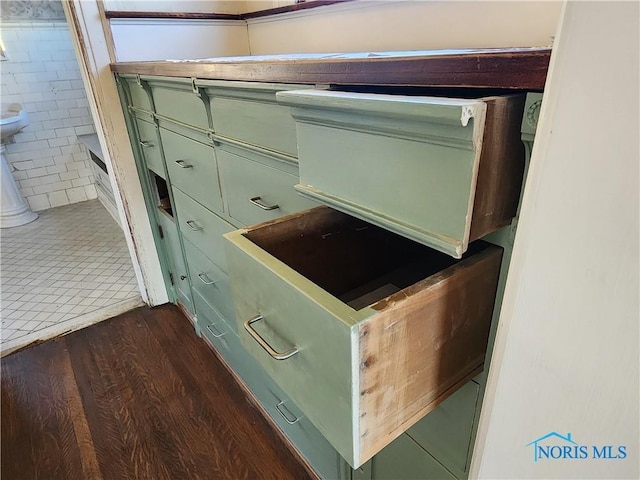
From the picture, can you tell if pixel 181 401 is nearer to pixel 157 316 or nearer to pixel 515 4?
pixel 157 316

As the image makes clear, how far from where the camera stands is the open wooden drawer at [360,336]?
0.44 metres

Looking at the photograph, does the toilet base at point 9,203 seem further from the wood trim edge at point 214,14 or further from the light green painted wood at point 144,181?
the wood trim edge at point 214,14

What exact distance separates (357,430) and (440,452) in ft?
1.08

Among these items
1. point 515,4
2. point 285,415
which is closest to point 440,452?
point 285,415

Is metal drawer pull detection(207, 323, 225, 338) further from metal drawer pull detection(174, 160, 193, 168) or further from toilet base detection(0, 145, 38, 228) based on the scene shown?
toilet base detection(0, 145, 38, 228)

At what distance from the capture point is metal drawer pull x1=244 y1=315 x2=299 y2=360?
523 mm

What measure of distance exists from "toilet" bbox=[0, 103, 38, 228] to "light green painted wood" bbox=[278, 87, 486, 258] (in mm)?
3217

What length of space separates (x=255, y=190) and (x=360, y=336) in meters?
0.63

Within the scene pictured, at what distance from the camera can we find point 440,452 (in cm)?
71

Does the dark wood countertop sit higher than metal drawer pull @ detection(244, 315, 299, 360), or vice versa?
the dark wood countertop

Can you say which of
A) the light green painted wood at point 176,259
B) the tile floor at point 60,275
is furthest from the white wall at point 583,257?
the tile floor at point 60,275

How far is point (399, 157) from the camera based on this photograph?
1.52ft

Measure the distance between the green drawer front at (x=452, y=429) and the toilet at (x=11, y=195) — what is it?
3.37 metres

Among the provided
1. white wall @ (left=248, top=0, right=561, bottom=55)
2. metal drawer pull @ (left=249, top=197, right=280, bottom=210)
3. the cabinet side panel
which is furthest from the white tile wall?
the cabinet side panel
